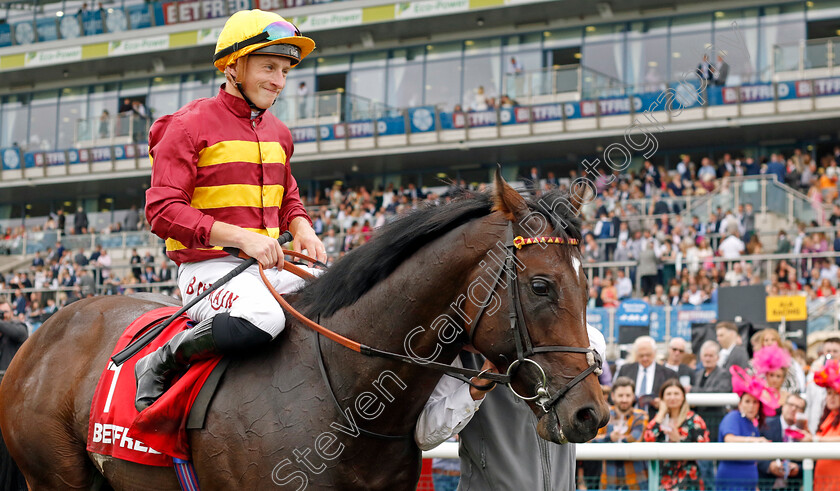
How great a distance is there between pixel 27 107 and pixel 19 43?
6.60 feet

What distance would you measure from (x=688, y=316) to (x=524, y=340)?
31.0ft

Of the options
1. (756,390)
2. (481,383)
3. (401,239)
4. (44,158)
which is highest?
(44,158)

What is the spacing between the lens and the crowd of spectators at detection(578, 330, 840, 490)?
4738 millimetres

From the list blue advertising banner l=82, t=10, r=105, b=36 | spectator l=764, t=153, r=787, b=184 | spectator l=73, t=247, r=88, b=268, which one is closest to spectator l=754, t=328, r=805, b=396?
spectator l=764, t=153, r=787, b=184

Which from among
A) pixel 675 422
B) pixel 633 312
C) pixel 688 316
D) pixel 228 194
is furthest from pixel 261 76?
pixel 688 316

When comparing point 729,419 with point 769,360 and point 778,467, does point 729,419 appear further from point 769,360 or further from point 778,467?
→ point 769,360

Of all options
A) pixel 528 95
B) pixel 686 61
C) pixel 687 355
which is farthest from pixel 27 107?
pixel 687 355

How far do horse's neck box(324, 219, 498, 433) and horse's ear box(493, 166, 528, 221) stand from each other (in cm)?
7

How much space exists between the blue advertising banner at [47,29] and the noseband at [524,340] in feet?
94.4

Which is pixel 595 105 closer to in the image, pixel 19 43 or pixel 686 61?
pixel 686 61

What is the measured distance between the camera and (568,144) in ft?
72.0

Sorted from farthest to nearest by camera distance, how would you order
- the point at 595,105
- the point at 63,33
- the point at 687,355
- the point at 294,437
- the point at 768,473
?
the point at 63,33 → the point at 595,105 → the point at 687,355 → the point at 768,473 → the point at 294,437

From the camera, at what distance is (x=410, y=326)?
2.75 m

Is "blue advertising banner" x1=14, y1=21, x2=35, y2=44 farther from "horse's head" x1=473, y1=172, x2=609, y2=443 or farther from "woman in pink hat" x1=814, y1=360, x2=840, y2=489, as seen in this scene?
"horse's head" x1=473, y1=172, x2=609, y2=443
